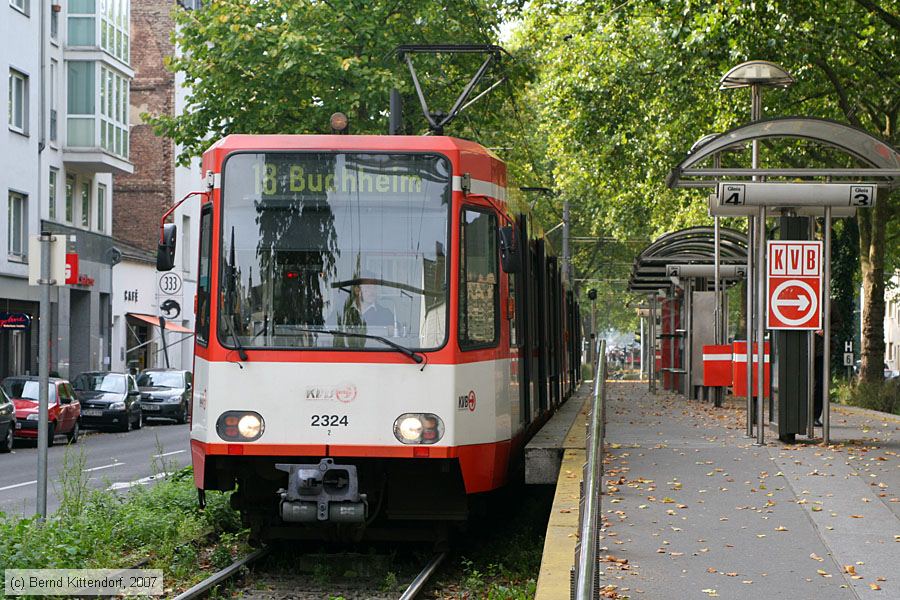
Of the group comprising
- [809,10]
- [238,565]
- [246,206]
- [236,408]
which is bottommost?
[238,565]

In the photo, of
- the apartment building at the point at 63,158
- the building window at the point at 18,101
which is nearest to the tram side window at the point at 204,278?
the apartment building at the point at 63,158

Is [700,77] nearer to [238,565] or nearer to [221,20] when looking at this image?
[221,20]

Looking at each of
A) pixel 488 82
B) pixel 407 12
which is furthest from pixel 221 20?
pixel 488 82

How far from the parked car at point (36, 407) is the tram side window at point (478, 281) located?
19.3 metres

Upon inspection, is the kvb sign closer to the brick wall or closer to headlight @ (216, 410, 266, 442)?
headlight @ (216, 410, 266, 442)

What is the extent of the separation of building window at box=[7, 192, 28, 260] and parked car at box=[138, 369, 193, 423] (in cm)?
501

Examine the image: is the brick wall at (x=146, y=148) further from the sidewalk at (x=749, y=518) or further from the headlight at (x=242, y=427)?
the headlight at (x=242, y=427)

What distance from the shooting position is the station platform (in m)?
8.97

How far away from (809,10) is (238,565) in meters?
17.4

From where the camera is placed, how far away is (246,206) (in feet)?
38.8

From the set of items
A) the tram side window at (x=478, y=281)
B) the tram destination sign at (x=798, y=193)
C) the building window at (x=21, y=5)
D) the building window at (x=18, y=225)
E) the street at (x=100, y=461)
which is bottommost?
the street at (x=100, y=461)

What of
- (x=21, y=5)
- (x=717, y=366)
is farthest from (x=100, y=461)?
(x=21, y=5)

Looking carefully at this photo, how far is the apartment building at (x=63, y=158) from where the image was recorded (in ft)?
136

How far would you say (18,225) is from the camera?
138 feet
